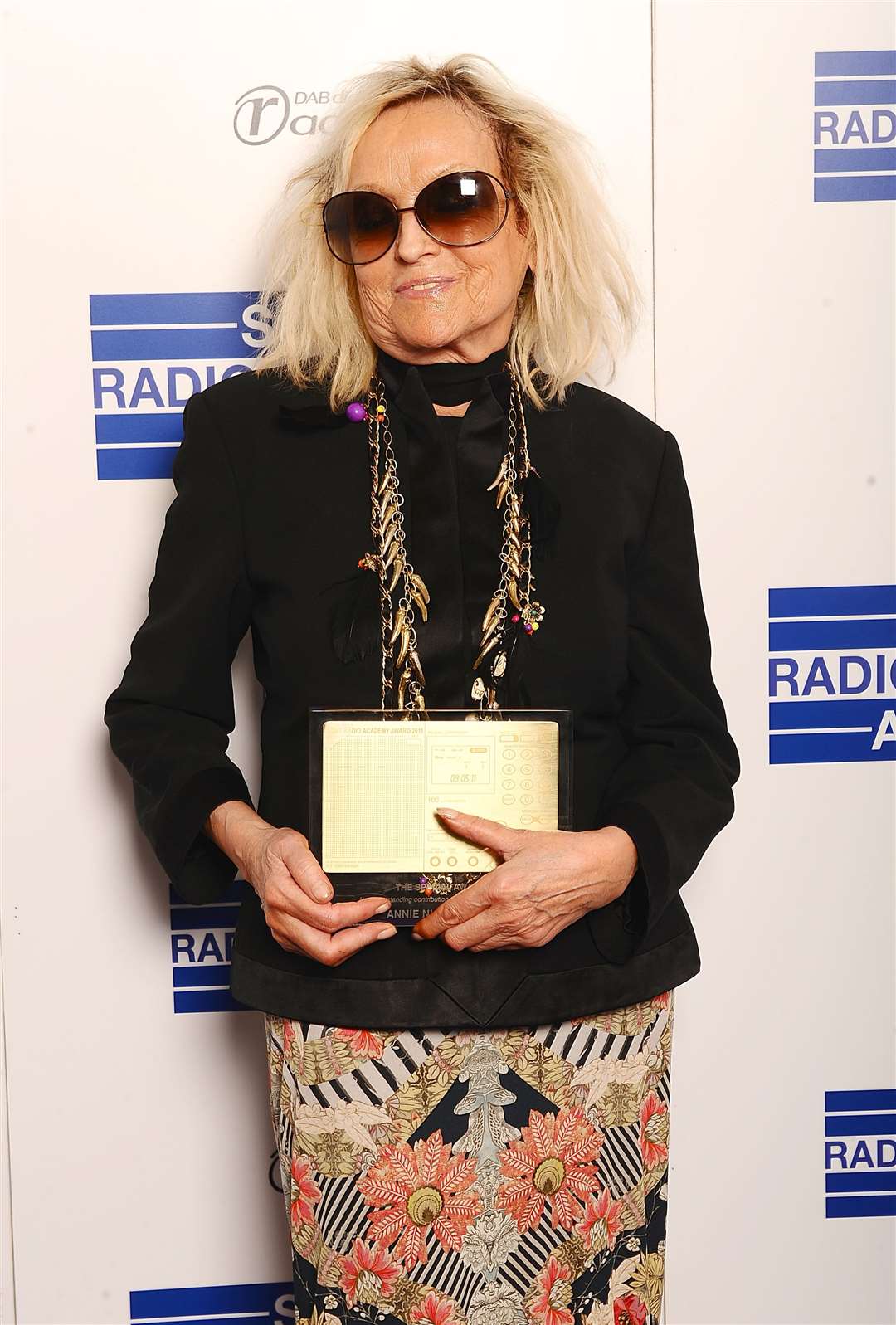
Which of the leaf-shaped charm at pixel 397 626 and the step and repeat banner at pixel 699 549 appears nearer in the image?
the leaf-shaped charm at pixel 397 626

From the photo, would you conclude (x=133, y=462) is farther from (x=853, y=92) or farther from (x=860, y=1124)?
(x=860, y=1124)

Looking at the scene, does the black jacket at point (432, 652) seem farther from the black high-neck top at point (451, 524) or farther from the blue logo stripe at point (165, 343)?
the blue logo stripe at point (165, 343)

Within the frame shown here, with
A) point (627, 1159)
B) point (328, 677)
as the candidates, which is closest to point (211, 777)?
point (328, 677)

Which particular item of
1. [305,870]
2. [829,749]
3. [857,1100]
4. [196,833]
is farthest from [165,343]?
[857,1100]

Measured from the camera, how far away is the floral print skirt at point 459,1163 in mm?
1192

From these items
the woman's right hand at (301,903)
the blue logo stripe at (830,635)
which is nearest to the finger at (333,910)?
the woman's right hand at (301,903)

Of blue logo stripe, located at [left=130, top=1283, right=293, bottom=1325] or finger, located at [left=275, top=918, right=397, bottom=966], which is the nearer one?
finger, located at [left=275, top=918, right=397, bottom=966]

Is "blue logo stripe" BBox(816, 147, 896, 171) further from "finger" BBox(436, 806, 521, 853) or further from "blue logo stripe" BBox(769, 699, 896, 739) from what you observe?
"finger" BBox(436, 806, 521, 853)

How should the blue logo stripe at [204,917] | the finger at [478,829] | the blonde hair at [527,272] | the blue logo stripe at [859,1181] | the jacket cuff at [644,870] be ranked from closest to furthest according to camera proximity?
the finger at [478,829], the jacket cuff at [644,870], the blonde hair at [527,272], the blue logo stripe at [204,917], the blue logo stripe at [859,1181]

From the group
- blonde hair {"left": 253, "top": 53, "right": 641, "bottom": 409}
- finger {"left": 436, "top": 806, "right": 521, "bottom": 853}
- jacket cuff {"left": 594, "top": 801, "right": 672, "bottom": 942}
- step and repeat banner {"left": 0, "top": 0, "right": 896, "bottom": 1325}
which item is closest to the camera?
finger {"left": 436, "top": 806, "right": 521, "bottom": 853}

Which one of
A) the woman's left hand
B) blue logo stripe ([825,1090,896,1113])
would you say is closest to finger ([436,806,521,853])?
the woman's left hand

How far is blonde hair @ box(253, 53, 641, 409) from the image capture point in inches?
50.1

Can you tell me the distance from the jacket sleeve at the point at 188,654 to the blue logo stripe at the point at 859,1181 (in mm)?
1054

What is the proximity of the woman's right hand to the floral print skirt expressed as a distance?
132 millimetres
